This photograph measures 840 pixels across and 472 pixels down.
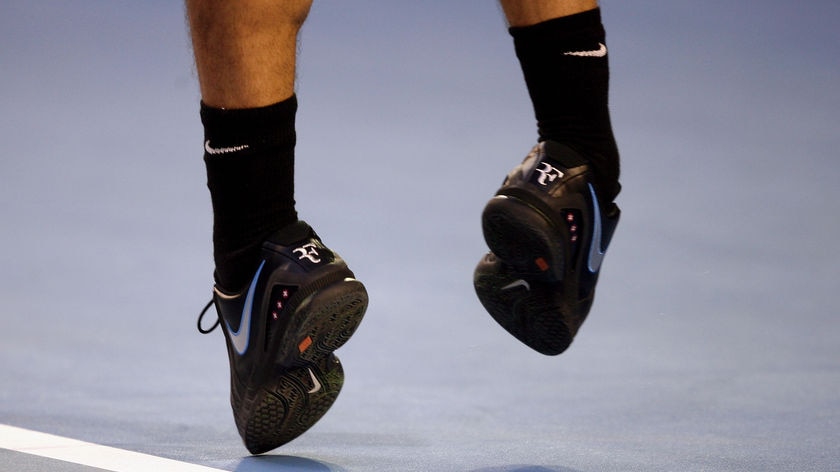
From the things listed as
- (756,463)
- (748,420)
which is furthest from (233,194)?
(748,420)

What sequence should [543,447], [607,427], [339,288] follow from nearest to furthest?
[339,288] < [543,447] < [607,427]

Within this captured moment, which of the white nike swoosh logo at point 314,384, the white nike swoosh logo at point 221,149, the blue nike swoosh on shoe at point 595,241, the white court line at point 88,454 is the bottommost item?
the white court line at point 88,454

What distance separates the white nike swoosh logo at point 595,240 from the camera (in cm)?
99

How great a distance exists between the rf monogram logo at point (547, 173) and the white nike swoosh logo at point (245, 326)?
0.27 m

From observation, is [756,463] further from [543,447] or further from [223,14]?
[223,14]

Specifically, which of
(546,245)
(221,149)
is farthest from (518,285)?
(221,149)

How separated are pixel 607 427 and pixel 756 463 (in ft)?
1.15

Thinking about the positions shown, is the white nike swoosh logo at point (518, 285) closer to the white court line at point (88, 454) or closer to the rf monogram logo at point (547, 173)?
the rf monogram logo at point (547, 173)

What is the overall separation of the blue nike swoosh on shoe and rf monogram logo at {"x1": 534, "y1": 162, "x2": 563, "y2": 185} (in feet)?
0.13

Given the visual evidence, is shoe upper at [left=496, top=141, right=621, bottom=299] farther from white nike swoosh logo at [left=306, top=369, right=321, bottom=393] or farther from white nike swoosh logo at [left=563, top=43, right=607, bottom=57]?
white nike swoosh logo at [left=306, top=369, right=321, bottom=393]

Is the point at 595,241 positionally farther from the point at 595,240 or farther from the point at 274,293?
the point at 274,293

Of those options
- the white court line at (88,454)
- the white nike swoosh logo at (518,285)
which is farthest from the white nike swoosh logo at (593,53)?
the white court line at (88,454)

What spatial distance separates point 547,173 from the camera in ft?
3.16

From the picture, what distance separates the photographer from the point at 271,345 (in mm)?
973
